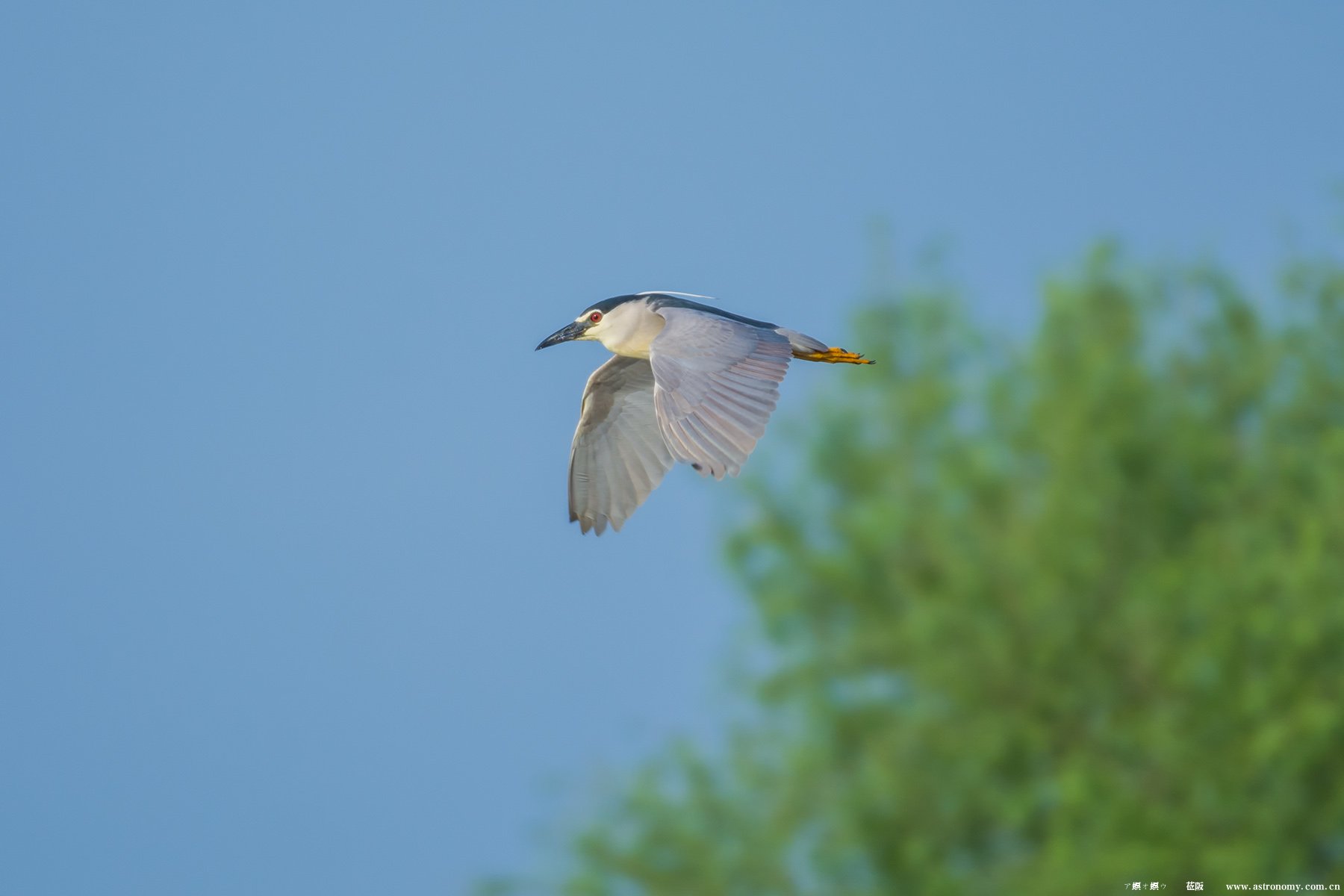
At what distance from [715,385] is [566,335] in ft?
5.72

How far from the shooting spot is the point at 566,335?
297 inches

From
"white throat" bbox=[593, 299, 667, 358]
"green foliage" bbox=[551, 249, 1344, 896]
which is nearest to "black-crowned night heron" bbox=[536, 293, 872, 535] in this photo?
"white throat" bbox=[593, 299, 667, 358]

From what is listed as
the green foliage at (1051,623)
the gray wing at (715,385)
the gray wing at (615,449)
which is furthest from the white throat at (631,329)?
the green foliage at (1051,623)

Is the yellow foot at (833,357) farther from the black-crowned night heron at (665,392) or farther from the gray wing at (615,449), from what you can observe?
the gray wing at (615,449)

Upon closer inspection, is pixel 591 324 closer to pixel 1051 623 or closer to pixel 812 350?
pixel 812 350

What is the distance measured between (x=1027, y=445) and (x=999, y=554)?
1413 millimetres

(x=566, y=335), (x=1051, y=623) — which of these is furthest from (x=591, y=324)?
(x=1051, y=623)

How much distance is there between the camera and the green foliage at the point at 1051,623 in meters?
9.29

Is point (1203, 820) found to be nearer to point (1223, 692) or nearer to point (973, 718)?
point (1223, 692)

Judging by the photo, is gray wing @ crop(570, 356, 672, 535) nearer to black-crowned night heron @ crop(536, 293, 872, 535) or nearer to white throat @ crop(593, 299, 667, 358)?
black-crowned night heron @ crop(536, 293, 872, 535)

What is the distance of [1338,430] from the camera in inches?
416

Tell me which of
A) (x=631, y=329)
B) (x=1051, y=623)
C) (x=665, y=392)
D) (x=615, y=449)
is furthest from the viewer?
(x=1051, y=623)

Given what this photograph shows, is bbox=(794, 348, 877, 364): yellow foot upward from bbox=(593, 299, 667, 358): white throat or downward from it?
downward

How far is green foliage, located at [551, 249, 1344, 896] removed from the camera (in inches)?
366
